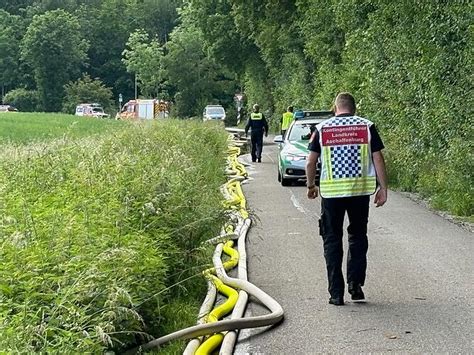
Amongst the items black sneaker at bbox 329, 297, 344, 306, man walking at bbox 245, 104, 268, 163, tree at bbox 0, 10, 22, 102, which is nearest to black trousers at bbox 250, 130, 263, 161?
man walking at bbox 245, 104, 268, 163

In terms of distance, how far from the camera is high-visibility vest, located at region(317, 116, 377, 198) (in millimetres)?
8266

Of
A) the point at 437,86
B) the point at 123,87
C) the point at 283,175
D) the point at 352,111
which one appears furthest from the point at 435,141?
the point at 123,87

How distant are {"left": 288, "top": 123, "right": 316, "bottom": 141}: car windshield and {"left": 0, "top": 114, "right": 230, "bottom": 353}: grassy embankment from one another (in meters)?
10.2

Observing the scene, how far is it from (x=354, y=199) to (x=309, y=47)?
26.1m

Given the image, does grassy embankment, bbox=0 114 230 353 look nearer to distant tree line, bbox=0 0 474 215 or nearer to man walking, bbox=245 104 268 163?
distant tree line, bbox=0 0 474 215

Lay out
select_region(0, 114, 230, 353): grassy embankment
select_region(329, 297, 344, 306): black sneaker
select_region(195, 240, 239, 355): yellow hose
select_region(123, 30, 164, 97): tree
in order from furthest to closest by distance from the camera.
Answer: select_region(123, 30, 164, 97): tree → select_region(329, 297, 344, 306): black sneaker → select_region(195, 240, 239, 355): yellow hose → select_region(0, 114, 230, 353): grassy embankment

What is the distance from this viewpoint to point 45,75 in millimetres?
104125

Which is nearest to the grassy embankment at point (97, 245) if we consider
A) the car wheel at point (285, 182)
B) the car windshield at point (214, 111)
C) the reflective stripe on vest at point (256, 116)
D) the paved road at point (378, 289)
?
the paved road at point (378, 289)

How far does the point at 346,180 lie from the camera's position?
8.27 meters

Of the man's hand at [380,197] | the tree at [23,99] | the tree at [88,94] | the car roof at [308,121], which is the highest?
the man's hand at [380,197]

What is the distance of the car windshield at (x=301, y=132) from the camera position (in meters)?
21.6

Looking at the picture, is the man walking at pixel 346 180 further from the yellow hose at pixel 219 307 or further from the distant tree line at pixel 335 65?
the distant tree line at pixel 335 65

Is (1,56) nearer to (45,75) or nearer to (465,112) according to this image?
(45,75)

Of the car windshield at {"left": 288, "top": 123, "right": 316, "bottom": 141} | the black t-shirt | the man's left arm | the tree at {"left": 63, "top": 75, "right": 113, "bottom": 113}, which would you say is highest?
the black t-shirt
